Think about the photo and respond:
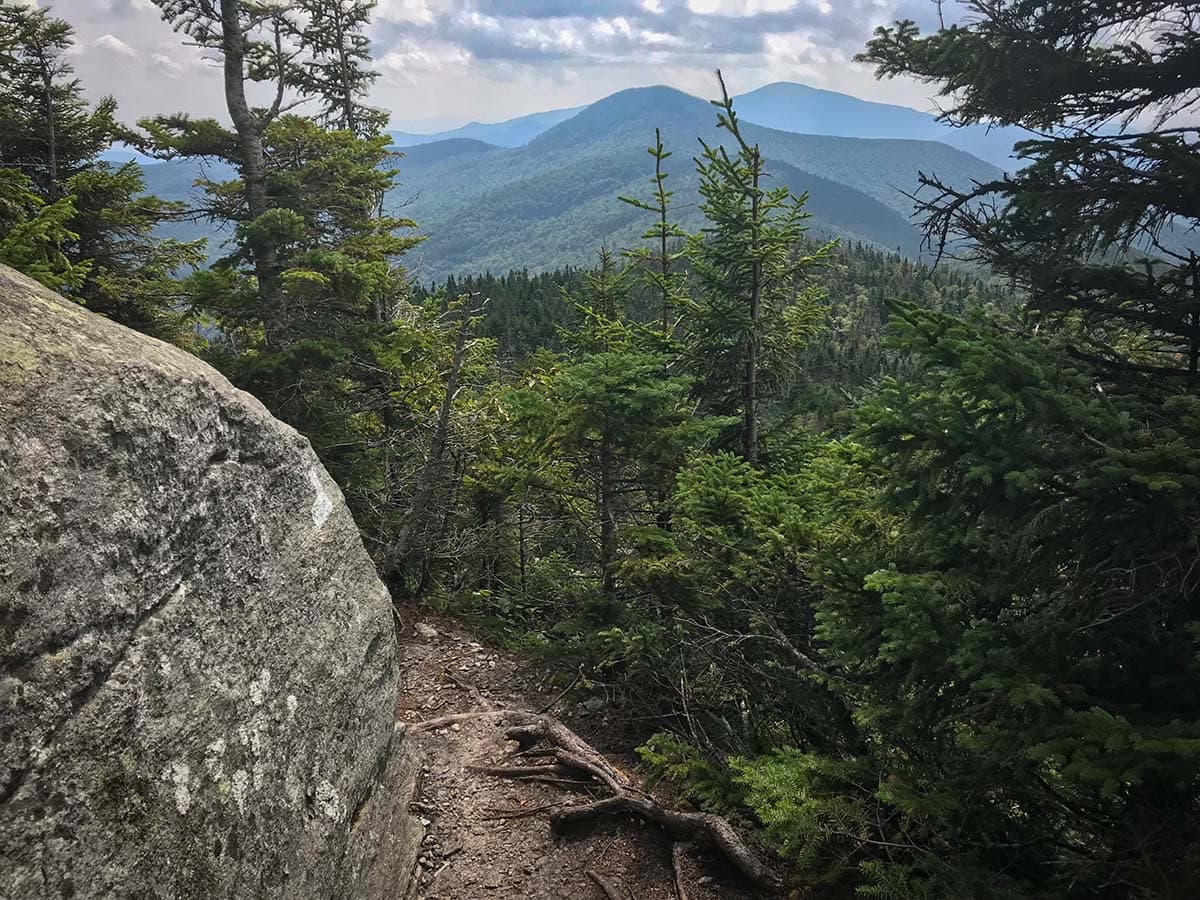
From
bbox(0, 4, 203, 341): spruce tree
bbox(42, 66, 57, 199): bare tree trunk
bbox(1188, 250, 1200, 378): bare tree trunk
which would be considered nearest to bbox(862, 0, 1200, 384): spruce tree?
bbox(1188, 250, 1200, 378): bare tree trunk

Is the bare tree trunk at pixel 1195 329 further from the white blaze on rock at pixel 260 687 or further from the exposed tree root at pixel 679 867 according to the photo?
the white blaze on rock at pixel 260 687

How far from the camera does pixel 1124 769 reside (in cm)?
311

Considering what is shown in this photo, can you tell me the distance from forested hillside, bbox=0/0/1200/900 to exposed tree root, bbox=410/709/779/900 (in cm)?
7

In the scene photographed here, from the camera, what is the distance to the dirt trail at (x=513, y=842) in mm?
5730

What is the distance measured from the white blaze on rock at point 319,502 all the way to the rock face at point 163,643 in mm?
28

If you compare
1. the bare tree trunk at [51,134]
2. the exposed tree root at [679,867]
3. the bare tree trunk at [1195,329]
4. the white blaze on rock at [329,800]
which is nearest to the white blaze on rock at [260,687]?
the white blaze on rock at [329,800]

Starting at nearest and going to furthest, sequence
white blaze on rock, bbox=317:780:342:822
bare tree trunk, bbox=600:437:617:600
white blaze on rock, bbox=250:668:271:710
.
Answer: white blaze on rock, bbox=250:668:271:710, white blaze on rock, bbox=317:780:342:822, bare tree trunk, bbox=600:437:617:600

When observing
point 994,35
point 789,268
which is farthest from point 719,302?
point 994,35

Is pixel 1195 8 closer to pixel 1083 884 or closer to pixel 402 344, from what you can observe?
pixel 1083 884

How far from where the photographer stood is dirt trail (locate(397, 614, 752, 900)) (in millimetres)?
5730

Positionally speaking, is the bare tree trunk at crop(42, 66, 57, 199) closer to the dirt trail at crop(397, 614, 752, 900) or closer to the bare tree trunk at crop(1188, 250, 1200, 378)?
the dirt trail at crop(397, 614, 752, 900)

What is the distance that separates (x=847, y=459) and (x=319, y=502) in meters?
6.00

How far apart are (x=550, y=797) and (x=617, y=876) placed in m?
1.31

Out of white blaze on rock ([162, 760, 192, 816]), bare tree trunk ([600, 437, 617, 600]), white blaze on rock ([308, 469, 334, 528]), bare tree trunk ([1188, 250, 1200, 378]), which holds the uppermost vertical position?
bare tree trunk ([1188, 250, 1200, 378])
